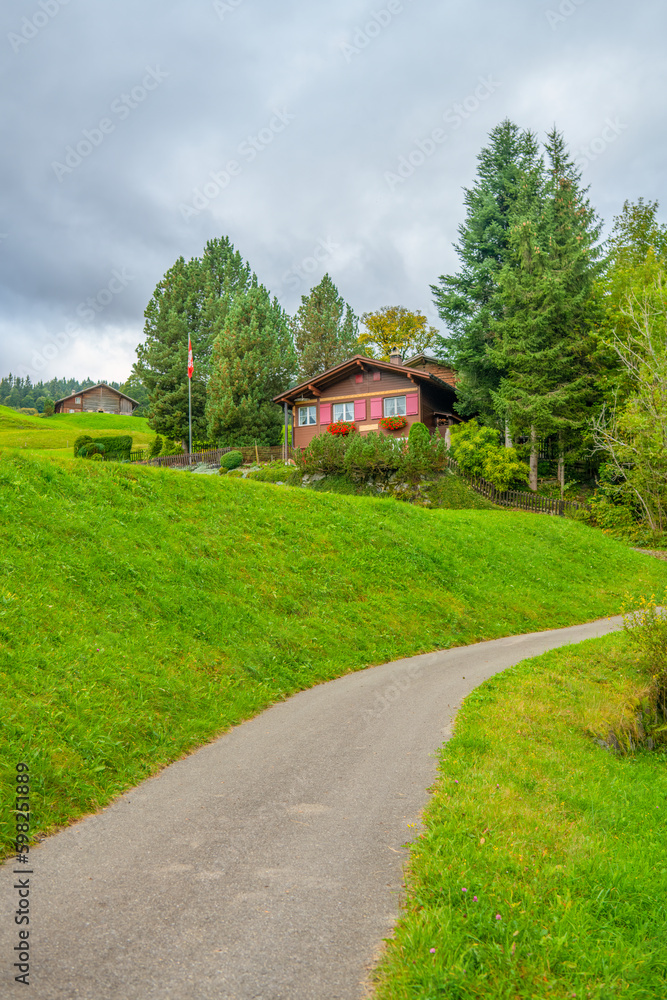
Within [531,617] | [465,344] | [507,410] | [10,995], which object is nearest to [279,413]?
[465,344]

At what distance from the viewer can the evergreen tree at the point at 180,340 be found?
53312mm

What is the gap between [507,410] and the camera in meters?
37.0

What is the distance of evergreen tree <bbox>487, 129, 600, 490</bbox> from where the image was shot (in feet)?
119

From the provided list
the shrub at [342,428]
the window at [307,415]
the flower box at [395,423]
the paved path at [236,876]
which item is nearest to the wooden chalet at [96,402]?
the window at [307,415]

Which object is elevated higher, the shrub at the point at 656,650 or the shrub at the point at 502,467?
the shrub at the point at 502,467

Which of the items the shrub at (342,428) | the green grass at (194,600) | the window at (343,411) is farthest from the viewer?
the window at (343,411)

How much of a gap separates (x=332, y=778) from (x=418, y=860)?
6.57ft

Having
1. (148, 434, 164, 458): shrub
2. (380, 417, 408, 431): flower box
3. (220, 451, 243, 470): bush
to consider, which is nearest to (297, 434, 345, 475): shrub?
(380, 417, 408, 431): flower box

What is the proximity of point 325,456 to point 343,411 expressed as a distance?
27.9 ft

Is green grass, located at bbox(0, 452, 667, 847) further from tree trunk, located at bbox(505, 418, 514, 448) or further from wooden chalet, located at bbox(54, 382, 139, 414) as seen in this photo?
wooden chalet, located at bbox(54, 382, 139, 414)

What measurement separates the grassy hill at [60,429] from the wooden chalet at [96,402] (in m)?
3.46

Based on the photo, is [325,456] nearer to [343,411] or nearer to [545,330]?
[343,411]

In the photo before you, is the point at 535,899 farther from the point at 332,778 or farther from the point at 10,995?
the point at 10,995

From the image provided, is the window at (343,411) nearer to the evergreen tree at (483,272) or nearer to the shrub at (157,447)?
the evergreen tree at (483,272)
